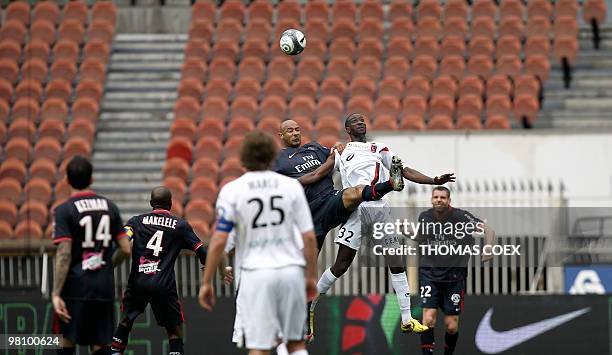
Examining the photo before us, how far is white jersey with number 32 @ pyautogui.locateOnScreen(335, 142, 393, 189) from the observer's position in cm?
1338

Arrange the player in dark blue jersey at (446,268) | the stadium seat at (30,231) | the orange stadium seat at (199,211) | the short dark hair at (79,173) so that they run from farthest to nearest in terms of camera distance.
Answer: the stadium seat at (30,231)
the orange stadium seat at (199,211)
the player in dark blue jersey at (446,268)
the short dark hair at (79,173)

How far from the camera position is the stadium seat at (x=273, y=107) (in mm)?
21656

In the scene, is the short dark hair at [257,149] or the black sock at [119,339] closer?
the short dark hair at [257,149]

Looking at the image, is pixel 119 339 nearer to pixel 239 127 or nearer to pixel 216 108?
pixel 239 127

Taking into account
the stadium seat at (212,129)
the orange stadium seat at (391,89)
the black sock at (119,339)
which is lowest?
the black sock at (119,339)

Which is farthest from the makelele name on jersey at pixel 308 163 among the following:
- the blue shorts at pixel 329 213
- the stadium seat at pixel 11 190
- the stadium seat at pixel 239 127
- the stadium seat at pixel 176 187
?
the stadium seat at pixel 11 190

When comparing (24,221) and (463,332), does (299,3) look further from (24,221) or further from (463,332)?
(463,332)

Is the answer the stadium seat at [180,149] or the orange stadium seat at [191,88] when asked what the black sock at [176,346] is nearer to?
the stadium seat at [180,149]

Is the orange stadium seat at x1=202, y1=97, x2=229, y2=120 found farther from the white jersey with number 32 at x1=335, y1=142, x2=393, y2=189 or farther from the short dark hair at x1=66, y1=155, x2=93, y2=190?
the short dark hair at x1=66, y1=155, x2=93, y2=190

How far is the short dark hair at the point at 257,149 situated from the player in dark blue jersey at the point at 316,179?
3.80m

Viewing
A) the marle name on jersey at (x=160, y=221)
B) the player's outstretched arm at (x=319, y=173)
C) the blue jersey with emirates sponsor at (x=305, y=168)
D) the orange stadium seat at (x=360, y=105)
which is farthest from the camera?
the orange stadium seat at (x=360, y=105)

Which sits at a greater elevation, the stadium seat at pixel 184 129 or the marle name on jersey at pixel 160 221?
the stadium seat at pixel 184 129

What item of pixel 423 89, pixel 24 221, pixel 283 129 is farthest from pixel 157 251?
pixel 423 89

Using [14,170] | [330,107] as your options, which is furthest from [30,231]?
[330,107]
